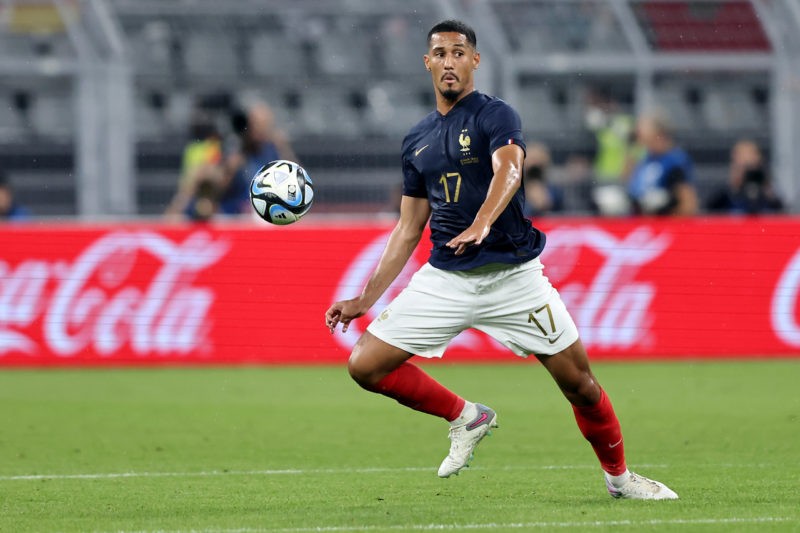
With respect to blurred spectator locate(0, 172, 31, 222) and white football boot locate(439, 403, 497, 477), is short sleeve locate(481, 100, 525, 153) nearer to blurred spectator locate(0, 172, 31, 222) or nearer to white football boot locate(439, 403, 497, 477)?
white football boot locate(439, 403, 497, 477)

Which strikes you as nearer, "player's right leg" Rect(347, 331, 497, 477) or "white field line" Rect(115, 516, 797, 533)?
"white field line" Rect(115, 516, 797, 533)

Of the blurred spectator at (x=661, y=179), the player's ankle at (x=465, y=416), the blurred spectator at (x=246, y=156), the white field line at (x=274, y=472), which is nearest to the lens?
the player's ankle at (x=465, y=416)

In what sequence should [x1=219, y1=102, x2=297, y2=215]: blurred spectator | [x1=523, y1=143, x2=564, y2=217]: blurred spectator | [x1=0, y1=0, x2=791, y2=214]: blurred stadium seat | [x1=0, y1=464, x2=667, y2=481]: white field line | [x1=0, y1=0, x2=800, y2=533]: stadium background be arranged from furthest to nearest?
[x1=0, y1=0, x2=791, y2=214]: blurred stadium seat, [x1=523, y1=143, x2=564, y2=217]: blurred spectator, [x1=219, y1=102, x2=297, y2=215]: blurred spectator, [x1=0, y1=464, x2=667, y2=481]: white field line, [x1=0, y1=0, x2=800, y2=533]: stadium background

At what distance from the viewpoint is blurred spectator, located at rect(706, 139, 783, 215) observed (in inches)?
649

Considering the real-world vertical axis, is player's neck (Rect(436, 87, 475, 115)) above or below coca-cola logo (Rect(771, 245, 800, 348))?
above

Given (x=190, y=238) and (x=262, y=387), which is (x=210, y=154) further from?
(x=262, y=387)

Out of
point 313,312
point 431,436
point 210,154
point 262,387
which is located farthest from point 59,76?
point 431,436

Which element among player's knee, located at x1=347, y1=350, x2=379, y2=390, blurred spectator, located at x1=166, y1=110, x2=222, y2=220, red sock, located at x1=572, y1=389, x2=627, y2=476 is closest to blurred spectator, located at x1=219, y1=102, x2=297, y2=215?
blurred spectator, located at x1=166, y1=110, x2=222, y2=220

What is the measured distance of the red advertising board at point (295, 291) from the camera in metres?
15.0

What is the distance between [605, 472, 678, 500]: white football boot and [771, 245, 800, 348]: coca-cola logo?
26.9 feet

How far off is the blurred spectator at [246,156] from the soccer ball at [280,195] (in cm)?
782

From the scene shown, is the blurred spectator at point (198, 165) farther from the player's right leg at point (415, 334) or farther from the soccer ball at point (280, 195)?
the player's right leg at point (415, 334)

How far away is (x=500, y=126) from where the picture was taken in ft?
22.1

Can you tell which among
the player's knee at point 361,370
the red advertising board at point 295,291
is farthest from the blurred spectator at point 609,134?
the player's knee at point 361,370
